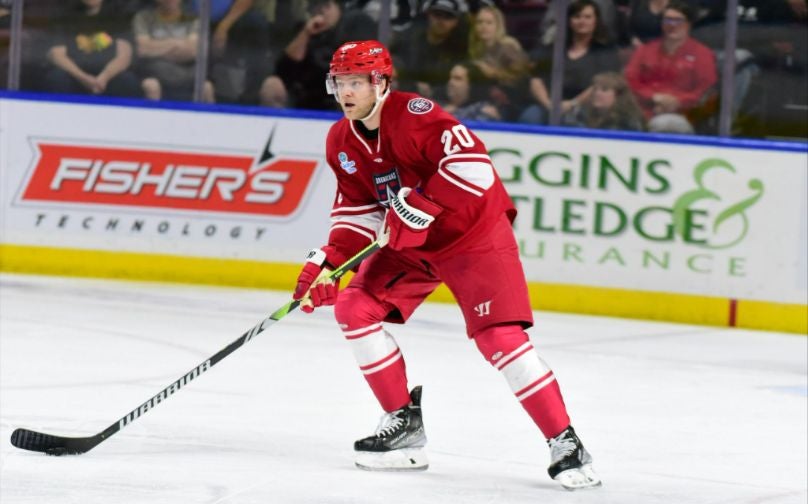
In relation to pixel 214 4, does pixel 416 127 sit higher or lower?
higher

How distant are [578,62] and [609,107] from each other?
0.83 feet

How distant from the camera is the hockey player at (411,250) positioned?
143 inches

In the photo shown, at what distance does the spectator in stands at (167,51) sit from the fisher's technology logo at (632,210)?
1.57 metres

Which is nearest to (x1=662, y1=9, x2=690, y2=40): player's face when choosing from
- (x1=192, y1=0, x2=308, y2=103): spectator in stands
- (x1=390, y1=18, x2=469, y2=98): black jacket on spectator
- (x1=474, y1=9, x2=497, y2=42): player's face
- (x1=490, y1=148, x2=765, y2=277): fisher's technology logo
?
(x1=490, y1=148, x2=765, y2=277): fisher's technology logo

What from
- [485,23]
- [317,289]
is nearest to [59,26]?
[485,23]

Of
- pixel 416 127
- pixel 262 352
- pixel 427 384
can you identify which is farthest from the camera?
pixel 262 352

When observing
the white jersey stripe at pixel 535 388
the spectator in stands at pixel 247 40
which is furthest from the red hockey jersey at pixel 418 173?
the spectator in stands at pixel 247 40

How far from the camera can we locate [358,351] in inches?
151

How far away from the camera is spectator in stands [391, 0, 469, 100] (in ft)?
23.7

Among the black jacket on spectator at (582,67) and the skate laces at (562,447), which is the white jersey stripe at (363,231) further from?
the black jacket on spectator at (582,67)

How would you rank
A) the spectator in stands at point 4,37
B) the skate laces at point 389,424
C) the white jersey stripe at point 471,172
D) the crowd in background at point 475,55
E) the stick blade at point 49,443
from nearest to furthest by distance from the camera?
the white jersey stripe at point 471,172
the stick blade at point 49,443
the skate laces at point 389,424
the crowd in background at point 475,55
the spectator in stands at point 4,37

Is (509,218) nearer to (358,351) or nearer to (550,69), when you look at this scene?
(358,351)

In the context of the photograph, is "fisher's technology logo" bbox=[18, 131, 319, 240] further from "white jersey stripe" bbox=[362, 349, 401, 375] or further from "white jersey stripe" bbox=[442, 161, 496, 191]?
"white jersey stripe" bbox=[442, 161, 496, 191]

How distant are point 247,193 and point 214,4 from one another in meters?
0.93
